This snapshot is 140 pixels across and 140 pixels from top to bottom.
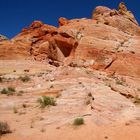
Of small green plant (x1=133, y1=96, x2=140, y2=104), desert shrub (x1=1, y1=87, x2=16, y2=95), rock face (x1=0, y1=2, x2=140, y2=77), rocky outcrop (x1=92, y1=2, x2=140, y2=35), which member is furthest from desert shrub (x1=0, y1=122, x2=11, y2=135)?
rocky outcrop (x1=92, y1=2, x2=140, y2=35)

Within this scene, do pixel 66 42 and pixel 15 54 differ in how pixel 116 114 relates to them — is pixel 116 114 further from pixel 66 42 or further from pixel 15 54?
pixel 15 54

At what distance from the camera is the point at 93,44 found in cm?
3488

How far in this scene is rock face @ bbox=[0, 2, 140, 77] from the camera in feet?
111

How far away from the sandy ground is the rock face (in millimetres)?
7907

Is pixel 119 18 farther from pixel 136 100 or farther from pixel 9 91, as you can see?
pixel 9 91

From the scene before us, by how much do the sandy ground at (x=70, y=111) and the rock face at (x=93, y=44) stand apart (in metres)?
7.91

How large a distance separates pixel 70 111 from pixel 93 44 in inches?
736

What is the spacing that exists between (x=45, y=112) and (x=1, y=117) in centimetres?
229

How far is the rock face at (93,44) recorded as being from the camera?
111 ft

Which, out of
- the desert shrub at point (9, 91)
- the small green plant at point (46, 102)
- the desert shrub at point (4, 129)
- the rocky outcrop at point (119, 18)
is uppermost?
the rocky outcrop at point (119, 18)

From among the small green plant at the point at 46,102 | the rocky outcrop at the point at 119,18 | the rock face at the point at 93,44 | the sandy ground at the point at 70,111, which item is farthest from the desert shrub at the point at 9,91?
the rocky outcrop at the point at 119,18

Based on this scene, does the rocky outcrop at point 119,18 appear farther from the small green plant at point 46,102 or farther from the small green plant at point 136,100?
the small green plant at point 46,102

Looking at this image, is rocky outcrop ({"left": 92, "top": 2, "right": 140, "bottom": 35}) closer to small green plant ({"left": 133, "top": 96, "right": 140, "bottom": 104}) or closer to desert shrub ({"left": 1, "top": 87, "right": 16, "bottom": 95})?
small green plant ({"left": 133, "top": 96, "right": 140, "bottom": 104})

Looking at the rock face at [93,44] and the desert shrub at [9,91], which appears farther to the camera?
the rock face at [93,44]
